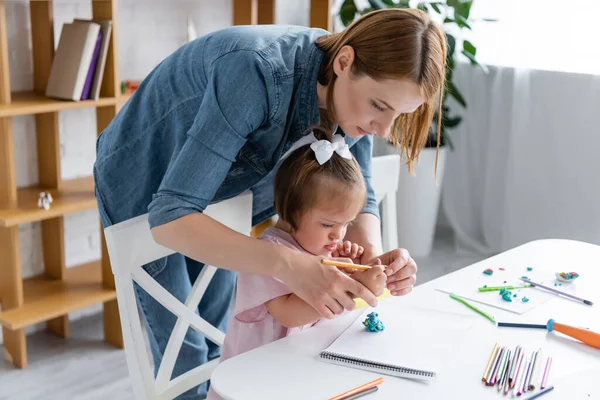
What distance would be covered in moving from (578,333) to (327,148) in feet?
1.69

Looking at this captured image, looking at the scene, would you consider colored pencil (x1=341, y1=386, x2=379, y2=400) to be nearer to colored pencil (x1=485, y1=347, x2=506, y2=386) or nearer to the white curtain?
colored pencil (x1=485, y1=347, x2=506, y2=386)

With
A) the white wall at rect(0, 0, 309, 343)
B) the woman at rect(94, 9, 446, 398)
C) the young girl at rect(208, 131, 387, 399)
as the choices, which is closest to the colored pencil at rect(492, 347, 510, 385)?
the woman at rect(94, 9, 446, 398)

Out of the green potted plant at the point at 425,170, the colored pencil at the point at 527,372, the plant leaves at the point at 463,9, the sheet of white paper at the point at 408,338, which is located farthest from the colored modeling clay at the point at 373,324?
the plant leaves at the point at 463,9

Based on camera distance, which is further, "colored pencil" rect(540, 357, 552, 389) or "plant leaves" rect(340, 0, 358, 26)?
"plant leaves" rect(340, 0, 358, 26)

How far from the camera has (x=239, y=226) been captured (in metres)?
1.48

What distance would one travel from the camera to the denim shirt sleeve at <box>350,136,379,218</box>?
1547 mm

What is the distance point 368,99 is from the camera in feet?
4.03

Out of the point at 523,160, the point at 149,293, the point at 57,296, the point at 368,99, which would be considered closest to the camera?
the point at 368,99

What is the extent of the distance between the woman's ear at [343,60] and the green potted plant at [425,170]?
81.4 inches

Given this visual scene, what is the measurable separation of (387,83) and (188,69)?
401 millimetres

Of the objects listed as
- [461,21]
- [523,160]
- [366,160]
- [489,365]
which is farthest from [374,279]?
[523,160]

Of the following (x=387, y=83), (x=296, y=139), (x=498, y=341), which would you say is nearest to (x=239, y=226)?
(x=296, y=139)

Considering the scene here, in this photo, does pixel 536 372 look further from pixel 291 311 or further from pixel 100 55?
pixel 100 55

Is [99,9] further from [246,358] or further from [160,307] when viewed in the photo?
[246,358]
